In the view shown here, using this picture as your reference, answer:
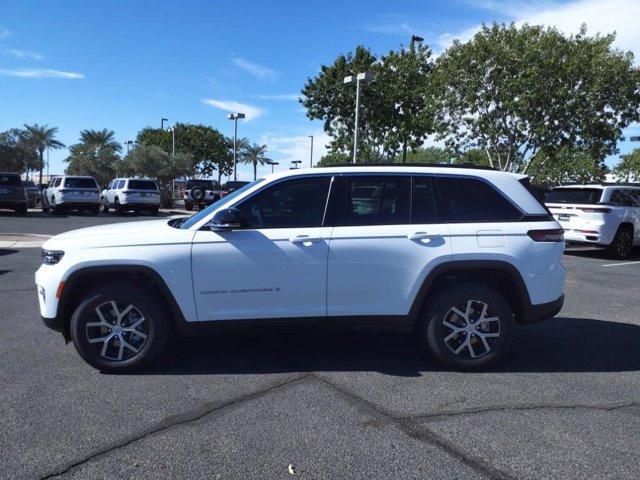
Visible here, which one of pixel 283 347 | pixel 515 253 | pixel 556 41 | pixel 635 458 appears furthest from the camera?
pixel 556 41

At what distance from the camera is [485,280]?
5043 millimetres

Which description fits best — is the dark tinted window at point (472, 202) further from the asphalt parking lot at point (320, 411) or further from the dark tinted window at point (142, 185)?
the dark tinted window at point (142, 185)

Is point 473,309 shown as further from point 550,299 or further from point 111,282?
point 111,282

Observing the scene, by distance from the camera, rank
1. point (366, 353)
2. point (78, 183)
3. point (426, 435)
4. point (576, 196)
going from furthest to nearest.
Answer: point (78, 183)
point (576, 196)
point (366, 353)
point (426, 435)

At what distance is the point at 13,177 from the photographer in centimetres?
2408

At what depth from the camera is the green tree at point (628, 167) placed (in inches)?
2525

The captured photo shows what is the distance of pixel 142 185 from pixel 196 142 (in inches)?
1603

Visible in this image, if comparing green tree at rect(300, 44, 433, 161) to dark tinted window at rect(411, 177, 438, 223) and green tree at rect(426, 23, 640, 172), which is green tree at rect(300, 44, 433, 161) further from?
dark tinted window at rect(411, 177, 438, 223)

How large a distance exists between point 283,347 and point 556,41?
2046 centimetres

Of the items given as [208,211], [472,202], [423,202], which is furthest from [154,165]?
[472,202]

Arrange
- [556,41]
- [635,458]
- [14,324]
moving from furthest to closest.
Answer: [556,41]
[14,324]
[635,458]

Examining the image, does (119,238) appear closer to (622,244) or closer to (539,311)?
(539,311)

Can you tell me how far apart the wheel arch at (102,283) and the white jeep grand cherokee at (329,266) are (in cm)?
1

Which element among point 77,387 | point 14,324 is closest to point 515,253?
point 77,387
